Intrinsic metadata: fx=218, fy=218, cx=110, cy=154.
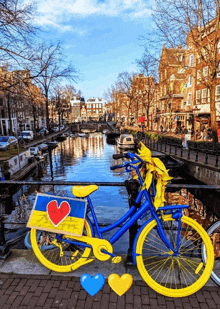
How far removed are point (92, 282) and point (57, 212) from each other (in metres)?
0.94

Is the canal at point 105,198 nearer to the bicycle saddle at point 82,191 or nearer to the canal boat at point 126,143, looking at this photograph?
the bicycle saddle at point 82,191

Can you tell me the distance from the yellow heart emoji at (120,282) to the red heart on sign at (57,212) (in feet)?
3.06

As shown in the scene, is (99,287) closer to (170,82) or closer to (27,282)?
(27,282)

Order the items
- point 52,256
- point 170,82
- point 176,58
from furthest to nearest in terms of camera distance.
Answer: point 170,82 < point 176,58 < point 52,256

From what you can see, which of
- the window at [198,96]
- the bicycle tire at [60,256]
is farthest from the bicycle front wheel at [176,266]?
the window at [198,96]

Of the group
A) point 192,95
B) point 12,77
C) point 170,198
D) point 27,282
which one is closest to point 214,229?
point 27,282

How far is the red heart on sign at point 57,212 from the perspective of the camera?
9.18ft

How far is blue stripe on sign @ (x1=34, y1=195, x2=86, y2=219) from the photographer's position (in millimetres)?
2789

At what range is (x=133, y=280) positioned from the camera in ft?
8.94

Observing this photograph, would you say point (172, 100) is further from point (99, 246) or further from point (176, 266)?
point (99, 246)

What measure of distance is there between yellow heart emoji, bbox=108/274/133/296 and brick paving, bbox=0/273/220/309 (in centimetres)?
4

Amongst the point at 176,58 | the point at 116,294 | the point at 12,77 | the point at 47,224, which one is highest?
the point at 176,58

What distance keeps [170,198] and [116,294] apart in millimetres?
11528

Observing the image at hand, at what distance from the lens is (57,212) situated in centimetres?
282
